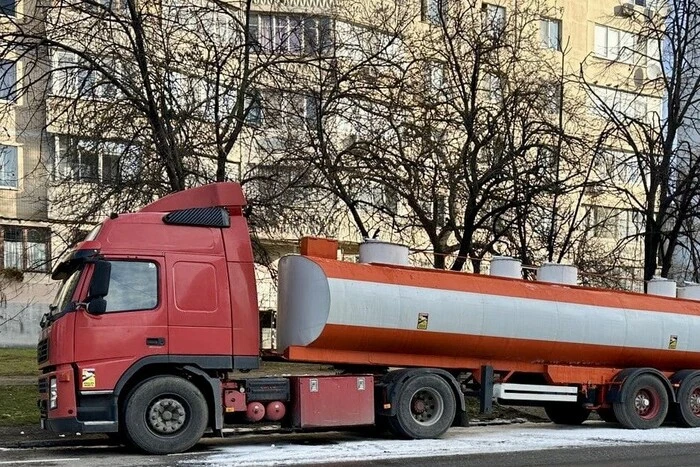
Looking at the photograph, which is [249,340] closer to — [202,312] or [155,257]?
[202,312]

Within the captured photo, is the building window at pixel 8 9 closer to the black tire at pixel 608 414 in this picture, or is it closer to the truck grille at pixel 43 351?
the truck grille at pixel 43 351

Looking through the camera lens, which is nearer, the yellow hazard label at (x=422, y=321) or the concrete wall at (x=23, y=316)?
the yellow hazard label at (x=422, y=321)

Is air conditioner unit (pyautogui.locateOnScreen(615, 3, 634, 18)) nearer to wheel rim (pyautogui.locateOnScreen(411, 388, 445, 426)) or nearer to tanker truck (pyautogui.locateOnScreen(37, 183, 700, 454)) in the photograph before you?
tanker truck (pyautogui.locateOnScreen(37, 183, 700, 454))

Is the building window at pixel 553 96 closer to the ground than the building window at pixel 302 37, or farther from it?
closer to the ground

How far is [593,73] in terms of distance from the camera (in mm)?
43719

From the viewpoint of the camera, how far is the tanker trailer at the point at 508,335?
1446 cm

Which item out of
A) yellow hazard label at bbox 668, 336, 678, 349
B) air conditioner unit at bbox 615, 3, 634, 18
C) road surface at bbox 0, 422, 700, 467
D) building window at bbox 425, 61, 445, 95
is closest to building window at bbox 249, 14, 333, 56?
building window at bbox 425, 61, 445, 95

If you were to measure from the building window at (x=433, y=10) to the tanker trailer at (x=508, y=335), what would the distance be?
7.58 m

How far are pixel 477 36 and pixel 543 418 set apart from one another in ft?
27.6

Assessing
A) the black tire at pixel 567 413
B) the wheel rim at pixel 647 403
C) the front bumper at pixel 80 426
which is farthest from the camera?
the black tire at pixel 567 413

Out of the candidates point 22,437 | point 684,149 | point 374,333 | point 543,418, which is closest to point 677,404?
point 543,418

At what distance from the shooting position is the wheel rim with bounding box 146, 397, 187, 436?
12.8m

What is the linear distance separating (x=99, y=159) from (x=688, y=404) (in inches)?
482

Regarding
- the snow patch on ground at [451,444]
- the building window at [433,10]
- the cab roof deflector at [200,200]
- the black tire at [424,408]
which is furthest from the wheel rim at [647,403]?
the building window at [433,10]
